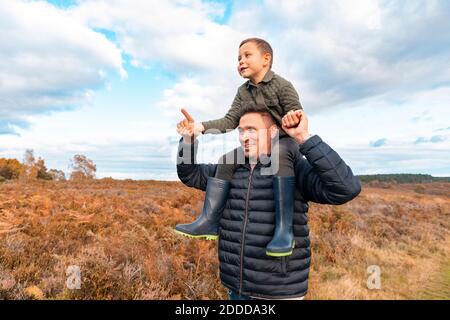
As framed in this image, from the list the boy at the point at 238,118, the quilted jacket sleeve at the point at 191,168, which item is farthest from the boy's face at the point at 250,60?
the quilted jacket sleeve at the point at 191,168

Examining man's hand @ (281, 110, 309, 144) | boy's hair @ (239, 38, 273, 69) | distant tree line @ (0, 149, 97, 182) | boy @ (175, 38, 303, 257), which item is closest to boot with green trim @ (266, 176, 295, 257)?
boy @ (175, 38, 303, 257)

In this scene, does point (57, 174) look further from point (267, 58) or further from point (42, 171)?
point (267, 58)

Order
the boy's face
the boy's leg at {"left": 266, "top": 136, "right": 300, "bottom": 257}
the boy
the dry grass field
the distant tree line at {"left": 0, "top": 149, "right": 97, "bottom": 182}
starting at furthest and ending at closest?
the distant tree line at {"left": 0, "top": 149, "right": 97, "bottom": 182} → the dry grass field → the boy's face → the boy → the boy's leg at {"left": 266, "top": 136, "right": 300, "bottom": 257}

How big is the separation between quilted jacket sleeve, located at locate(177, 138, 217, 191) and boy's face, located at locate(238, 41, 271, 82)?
0.64 m

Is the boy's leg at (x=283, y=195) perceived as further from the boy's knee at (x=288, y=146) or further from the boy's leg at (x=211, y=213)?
the boy's leg at (x=211, y=213)

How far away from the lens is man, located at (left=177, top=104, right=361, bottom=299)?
240cm

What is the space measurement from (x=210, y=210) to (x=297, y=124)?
3.08 ft

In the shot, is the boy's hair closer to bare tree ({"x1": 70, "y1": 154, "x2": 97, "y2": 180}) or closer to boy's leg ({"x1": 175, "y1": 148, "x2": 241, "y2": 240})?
boy's leg ({"x1": 175, "y1": 148, "x2": 241, "y2": 240})

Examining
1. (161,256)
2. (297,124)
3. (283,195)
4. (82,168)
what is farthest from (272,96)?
(82,168)

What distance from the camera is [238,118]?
2.80m

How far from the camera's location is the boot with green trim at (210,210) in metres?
2.57

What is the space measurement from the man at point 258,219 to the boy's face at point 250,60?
0.91 feet

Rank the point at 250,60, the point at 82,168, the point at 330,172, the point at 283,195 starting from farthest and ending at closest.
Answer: the point at 82,168 < the point at 250,60 < the point at 283,195 < the point at 330,172

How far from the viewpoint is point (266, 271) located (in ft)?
7.92
